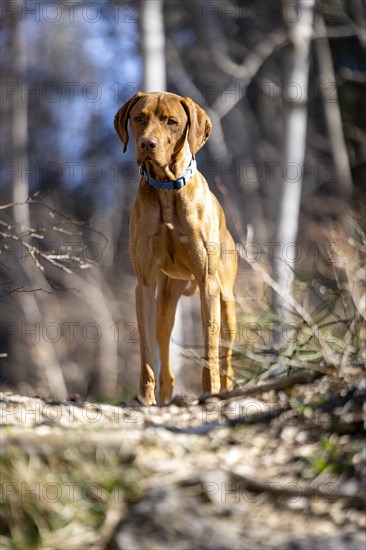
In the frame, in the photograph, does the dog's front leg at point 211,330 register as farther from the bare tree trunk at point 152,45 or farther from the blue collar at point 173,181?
the bare tree trunk at point 152,45

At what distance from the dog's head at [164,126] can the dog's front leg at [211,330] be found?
0.77m

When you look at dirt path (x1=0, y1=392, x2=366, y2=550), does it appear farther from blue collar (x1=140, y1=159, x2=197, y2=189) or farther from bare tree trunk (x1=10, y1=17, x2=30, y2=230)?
bare tree trunk (x1=10, y1=17, x2=30, y2=230)

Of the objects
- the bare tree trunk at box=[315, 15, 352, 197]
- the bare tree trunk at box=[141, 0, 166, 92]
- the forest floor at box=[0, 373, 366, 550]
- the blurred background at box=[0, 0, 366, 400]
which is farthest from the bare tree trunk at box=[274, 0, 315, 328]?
the bare tree trunk at box=[315, 15, 352, 197]

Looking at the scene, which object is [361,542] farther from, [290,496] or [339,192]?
[339,192]

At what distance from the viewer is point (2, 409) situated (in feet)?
15.3

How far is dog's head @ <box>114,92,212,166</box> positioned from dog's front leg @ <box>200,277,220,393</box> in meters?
0.77

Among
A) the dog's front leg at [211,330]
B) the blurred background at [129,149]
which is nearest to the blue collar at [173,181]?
the dog's front leg at [211,330]

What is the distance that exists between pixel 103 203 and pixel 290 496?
18744 millimetres

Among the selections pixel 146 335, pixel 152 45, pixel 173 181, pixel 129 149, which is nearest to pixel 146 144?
pixel 173 181

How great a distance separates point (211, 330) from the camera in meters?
5.38

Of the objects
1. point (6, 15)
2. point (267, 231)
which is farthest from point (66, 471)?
point (267, 231)

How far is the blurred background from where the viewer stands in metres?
13.1

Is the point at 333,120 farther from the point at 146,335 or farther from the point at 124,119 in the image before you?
the point at 146,335

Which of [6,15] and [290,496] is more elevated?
[6,15]
